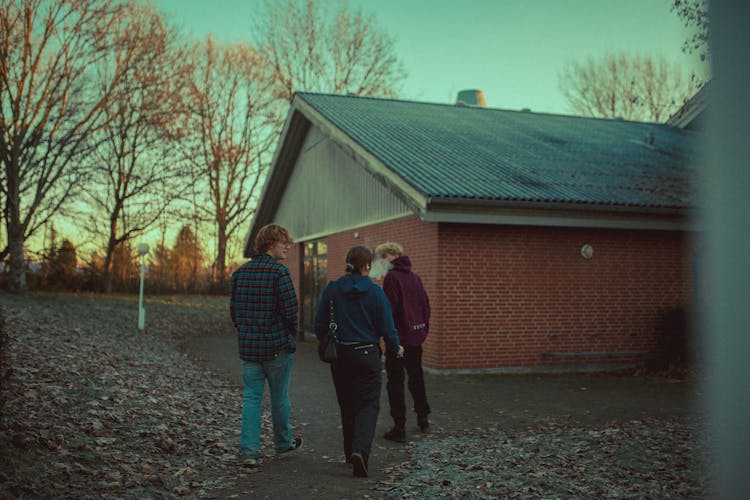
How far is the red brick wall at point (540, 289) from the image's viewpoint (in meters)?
12.4

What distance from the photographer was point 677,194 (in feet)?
45.6

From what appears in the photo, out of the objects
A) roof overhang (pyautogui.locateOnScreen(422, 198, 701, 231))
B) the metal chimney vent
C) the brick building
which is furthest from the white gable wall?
the metal chimney vent

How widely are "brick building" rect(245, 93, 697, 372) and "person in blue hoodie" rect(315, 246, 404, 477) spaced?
5453 millimetres

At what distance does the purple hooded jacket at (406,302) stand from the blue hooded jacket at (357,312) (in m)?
1.19

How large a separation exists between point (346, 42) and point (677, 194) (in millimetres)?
24974

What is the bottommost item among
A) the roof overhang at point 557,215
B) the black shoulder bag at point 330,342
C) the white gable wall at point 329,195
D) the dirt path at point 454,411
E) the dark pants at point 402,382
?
the dirt path at point 454,411

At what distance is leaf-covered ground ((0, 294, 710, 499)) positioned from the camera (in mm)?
5082

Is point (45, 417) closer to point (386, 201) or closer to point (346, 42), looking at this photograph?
point (386, 201)

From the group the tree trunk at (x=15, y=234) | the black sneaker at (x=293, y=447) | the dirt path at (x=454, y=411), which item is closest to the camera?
the dirt path at (x=454, y=411)

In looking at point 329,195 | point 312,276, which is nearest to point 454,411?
point 329,195

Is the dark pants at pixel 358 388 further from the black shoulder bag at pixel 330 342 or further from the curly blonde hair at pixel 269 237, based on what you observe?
the curly blonde hair at pixel 269 237

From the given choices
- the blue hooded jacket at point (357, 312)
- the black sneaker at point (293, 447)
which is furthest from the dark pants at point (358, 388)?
the black sneaker at point (293, 447)

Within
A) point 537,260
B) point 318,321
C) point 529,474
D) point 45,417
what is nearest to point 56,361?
point 45,417

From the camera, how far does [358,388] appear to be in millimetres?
5918
